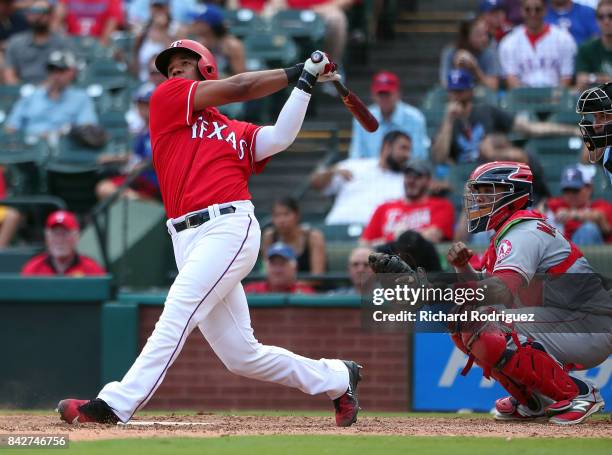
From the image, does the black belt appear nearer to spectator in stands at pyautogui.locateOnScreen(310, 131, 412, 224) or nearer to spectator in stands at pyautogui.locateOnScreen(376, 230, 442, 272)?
spectator in stands at pyautogui.locateOnScreen(376, 230, 442, 272)

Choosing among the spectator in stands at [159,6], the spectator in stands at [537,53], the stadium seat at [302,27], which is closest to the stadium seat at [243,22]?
the stadium seat at [302,27]

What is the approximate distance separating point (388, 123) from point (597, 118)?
181 inches

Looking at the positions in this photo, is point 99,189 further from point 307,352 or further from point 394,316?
point 394,316

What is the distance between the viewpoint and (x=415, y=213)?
10109mm

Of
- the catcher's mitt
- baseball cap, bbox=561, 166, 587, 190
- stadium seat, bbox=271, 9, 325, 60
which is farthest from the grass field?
stadium seat, bbox=271, 9, 325, 60

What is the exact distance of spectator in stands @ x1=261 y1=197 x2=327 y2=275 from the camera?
10.2 m

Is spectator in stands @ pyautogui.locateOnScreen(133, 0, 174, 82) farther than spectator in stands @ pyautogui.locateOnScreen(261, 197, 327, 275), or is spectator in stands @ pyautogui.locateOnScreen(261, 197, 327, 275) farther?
spectator in stands @ pyautogui.locateOnScreen(133, 0, 174, 82)

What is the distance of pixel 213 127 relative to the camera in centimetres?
645

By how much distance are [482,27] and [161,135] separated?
256 inches

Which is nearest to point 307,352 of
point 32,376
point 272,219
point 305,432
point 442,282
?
point 272,219

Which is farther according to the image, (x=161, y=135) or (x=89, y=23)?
(x=89, y=23)

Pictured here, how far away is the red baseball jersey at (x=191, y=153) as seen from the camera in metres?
6.28

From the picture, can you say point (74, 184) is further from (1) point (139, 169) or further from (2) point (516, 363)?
(2) point (516, 363)

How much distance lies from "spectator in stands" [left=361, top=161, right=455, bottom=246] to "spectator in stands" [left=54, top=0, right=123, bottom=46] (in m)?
5.90
